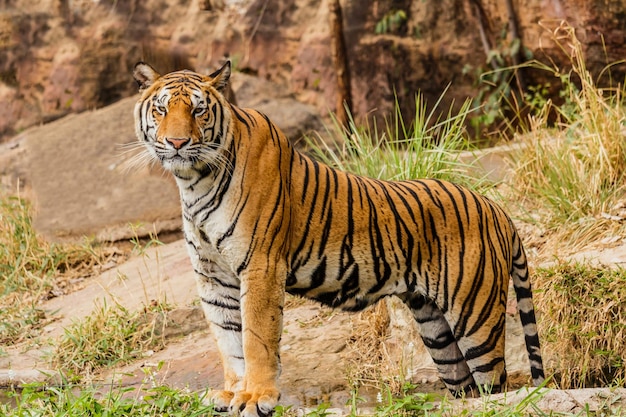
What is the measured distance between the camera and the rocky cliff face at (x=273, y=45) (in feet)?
34.8

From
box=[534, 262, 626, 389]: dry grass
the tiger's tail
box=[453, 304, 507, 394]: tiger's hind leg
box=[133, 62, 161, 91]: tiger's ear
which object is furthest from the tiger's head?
box=[534, 262, 626, 389]: dry grass

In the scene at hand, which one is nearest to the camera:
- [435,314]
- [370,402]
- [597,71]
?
[435,314]

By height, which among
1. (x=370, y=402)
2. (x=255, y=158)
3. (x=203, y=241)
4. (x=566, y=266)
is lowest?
(x=370, y=402)

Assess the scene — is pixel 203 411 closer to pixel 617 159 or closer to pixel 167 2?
pixel 617 159

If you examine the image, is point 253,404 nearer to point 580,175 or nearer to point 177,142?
point 177,142

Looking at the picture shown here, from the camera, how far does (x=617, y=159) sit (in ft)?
23.1

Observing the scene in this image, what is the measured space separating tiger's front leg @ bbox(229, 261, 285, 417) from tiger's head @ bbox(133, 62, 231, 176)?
0.58 m

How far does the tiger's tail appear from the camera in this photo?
483 centimetres

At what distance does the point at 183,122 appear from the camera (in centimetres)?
425

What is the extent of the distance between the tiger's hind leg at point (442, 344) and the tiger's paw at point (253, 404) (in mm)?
1097

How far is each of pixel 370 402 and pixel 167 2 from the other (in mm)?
7316

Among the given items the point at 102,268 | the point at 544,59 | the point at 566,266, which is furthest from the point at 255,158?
the point at 544,59

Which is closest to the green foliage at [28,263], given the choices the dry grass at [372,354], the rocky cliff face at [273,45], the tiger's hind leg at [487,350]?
the rocky cliff face at [273,45]

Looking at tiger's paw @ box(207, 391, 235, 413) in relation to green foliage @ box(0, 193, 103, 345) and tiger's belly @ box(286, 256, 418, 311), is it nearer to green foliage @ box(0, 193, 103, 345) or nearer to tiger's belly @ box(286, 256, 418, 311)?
A: tiger's belly @ box(286, 256, 418, 311)
